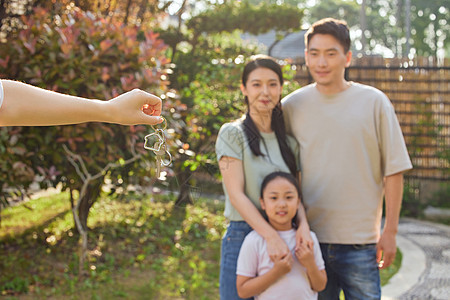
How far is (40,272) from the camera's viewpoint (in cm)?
399

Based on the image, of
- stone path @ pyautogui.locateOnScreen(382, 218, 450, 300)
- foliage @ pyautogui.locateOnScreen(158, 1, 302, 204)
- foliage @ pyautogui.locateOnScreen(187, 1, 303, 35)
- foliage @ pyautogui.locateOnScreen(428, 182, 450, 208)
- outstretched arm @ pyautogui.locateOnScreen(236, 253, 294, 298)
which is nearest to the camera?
outstretched arm @ pyautogui.locateOnScreen(236, 253, 294, 298)

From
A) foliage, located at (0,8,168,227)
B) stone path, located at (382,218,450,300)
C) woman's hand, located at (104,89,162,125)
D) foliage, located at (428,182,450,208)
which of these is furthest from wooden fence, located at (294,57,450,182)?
woman's hand, located at (104,89,162,125)

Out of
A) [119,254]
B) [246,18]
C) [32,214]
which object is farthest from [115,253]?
[246,18]

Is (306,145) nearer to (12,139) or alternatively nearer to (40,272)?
(12,139)

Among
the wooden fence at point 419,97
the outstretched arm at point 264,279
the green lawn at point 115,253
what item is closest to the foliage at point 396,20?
the wooden fence at point 419,97

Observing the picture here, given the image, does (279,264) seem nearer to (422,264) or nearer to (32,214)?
(422,264)

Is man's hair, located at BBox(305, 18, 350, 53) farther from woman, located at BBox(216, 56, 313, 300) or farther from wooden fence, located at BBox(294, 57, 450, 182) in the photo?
wooden fence, located at BBox(294, 57, 450, 182)

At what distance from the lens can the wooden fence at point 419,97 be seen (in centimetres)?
798

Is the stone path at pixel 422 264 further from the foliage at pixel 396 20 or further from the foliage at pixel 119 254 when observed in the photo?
the foliage at pixel 396 20

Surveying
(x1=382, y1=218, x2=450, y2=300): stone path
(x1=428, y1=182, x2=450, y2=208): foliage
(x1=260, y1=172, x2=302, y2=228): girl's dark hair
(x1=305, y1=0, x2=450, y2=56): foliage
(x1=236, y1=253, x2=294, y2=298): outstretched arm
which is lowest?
(x1=382, y1=218, x2=450, y2=300): stone path

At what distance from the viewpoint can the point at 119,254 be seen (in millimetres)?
4523

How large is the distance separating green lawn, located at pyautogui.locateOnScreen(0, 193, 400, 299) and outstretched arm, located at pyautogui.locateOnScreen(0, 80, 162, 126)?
2618mm

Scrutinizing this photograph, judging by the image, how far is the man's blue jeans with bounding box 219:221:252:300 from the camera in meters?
2.28

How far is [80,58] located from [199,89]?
1.69 metres
